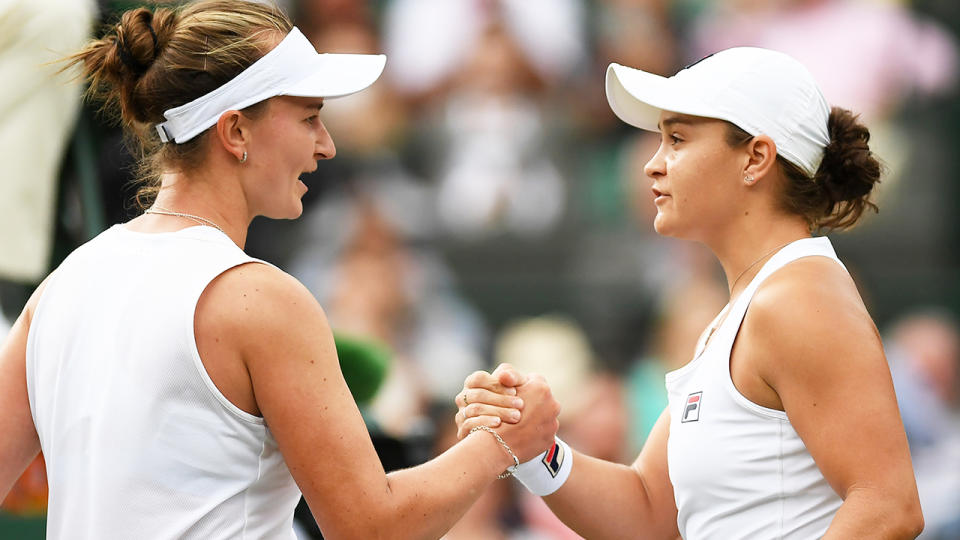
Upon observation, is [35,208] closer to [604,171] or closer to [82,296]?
[82,296]

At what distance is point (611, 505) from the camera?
256cm

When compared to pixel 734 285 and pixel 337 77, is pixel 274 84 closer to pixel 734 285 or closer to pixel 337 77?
pixel 337 77

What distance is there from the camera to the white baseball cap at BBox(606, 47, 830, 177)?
2240mm

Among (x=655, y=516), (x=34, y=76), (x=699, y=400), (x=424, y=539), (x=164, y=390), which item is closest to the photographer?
(x=164, y=390)

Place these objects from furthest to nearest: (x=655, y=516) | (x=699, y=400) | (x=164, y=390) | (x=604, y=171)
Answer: (x=604, y=171), (x=655, y=516), (x=699, y=400), (x=164, y=390)

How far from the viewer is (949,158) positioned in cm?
598

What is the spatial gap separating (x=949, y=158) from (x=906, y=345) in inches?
38.9

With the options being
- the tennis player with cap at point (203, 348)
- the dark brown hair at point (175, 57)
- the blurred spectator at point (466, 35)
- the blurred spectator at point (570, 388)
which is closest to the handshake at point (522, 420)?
the tennis player with cap at point (203, 348)

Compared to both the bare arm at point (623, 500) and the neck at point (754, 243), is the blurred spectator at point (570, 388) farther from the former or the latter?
the neck at point (754, 243)

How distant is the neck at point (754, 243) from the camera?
228cm

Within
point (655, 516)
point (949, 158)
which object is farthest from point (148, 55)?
point (949, 158)

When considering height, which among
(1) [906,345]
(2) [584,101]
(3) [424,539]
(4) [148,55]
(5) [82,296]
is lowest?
(1) [906,345]

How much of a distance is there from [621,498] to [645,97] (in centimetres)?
83

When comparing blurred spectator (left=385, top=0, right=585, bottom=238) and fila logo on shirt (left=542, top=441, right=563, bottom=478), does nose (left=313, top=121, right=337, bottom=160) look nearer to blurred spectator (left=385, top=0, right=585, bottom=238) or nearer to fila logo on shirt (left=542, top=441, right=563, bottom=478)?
fila logo on shirt (left=542, top=441, right=563, bottom=478)
